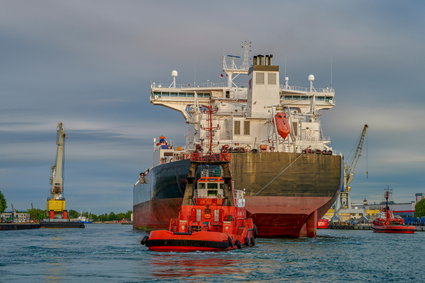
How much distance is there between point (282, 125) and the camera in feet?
186

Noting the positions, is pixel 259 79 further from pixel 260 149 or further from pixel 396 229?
pixel 396 229

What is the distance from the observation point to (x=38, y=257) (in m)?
38.1

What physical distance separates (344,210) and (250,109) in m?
119

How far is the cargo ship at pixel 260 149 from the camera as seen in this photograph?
52281 millimetres

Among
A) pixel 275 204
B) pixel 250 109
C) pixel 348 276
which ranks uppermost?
pixel 250 109

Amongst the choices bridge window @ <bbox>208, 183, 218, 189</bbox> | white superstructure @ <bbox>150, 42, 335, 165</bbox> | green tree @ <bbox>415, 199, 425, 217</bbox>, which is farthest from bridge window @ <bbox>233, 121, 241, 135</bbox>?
green tree @ <bbox>415, 199, 425, 217</bbox>

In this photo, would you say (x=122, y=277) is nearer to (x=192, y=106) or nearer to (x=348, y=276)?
(x=348, y=276)

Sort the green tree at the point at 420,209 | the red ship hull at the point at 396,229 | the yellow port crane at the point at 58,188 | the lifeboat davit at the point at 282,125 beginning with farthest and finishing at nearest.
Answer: the green tree at the point at 420,209, the yellow port crane at the point at 58,188, the red ship hull at the point at 396,229, the lifeboat davit at the point at 282,125

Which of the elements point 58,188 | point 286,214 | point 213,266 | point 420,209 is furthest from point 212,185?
point 420,209

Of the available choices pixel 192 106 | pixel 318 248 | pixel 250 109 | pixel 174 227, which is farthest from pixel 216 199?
pixel 192 106

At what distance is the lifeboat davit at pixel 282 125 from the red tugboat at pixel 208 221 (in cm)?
1180

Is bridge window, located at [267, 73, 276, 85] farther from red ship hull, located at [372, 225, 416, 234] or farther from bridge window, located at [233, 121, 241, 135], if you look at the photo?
red ship hull, located at [372, 225, 416, 234]

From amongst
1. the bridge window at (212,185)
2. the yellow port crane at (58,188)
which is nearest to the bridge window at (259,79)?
the bridge window at (212,185)

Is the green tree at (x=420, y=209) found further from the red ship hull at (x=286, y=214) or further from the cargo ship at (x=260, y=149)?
the red ship hull at (x=286, y=214)
